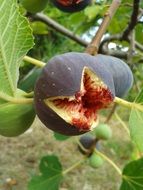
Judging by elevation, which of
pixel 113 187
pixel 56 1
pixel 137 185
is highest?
pixel 56 1

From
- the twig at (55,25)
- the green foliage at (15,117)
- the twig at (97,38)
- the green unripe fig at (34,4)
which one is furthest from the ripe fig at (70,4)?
the twig at (55,25)

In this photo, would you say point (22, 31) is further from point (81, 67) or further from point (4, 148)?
point (4, 148)

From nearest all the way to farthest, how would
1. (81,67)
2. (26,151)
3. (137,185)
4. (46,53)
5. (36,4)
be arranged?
(81,67) → (36,4) → (137,185) → (26,151) → (46,53)

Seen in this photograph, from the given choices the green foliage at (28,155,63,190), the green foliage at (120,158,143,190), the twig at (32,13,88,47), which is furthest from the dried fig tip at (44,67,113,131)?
the twig at (32,13,88,47)

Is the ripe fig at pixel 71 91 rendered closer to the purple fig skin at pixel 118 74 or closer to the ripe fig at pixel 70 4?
the purple fig skin at pixel 118 74

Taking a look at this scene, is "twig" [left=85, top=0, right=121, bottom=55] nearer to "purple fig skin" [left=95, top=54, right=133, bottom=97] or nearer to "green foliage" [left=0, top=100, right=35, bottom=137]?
"purple fig skin" [left=95, top=54, right=133, bottom=97]

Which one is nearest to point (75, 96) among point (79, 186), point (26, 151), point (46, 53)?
point (79, 186)

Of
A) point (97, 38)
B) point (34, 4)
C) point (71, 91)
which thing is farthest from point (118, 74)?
point (34, 4)
